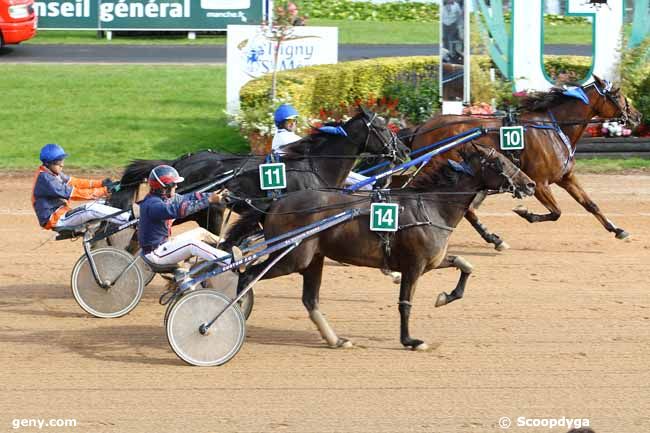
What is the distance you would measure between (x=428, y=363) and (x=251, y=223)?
1.67 metres

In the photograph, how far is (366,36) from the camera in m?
25.4

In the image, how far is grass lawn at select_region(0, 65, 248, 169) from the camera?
15672mm

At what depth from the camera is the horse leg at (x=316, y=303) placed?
7.76 m

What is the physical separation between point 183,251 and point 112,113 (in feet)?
34.9

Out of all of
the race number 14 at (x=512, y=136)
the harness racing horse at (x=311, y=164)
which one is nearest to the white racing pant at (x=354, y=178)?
the harness racing horse at (x=311, y=164)

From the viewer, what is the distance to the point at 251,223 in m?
7.93

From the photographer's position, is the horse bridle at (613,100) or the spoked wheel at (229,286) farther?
the horse bridle at (613,100)

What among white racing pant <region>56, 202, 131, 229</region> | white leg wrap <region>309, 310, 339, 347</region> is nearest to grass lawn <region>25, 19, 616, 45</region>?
white racing pant <region>56, 202, 131, 229</region>

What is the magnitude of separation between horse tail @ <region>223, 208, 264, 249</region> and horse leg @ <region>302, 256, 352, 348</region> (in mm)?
523

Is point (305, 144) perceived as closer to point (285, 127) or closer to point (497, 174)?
point (285, 127)

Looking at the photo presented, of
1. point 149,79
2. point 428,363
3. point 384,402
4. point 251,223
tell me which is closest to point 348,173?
point 251,223

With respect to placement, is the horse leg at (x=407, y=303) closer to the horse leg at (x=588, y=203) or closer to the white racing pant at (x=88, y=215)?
the white racing pant at (x=88, y=215)

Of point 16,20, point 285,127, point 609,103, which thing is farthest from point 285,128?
point 16,20

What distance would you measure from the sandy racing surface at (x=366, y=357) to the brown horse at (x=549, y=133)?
455mm
